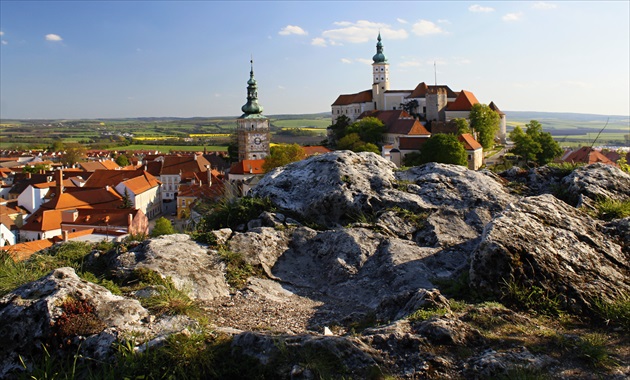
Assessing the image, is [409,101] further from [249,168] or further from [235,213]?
[235,213]

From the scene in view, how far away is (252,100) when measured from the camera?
367ft

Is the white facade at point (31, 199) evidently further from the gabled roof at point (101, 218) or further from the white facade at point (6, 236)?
the white facade at point (6, 236)

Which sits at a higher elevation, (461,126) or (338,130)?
(461,126)

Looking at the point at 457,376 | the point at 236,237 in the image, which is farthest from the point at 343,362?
the point at 236,237

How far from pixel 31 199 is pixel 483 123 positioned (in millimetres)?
66937

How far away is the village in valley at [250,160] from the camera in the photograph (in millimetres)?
56156

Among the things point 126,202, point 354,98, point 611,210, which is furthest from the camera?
point 354,98

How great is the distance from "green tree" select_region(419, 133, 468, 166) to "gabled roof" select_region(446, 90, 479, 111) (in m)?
32.1

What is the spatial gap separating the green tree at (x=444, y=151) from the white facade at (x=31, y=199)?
54161 millimetres

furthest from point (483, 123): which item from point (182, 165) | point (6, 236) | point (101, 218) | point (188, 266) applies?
point (188, 266)

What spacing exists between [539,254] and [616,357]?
70.1 inches

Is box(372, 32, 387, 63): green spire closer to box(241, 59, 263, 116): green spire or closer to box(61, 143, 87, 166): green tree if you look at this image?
box(241, 59, 263, 116): green spire

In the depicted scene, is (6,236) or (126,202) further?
(126,202)

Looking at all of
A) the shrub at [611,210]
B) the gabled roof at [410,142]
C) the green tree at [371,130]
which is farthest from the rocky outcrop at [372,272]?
the green tree at [371,130]
